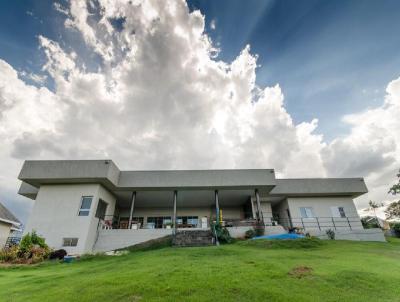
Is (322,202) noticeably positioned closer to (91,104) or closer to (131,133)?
(131,133)

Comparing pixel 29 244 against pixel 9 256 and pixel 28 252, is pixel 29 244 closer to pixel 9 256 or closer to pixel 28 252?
pixel 28 252

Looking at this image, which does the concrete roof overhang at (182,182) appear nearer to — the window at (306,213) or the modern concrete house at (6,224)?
the window at (306,213)

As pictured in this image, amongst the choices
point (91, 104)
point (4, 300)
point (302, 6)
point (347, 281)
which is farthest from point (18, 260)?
point (302, 6)

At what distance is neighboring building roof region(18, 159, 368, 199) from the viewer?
1427 centimetres

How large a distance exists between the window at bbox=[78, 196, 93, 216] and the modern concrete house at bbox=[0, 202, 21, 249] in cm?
833

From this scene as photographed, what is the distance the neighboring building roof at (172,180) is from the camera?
562 inches

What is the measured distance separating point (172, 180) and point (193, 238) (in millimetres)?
4537

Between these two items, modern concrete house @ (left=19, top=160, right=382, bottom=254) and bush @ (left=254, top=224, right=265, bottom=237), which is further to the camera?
bush @ (left=254, top=224, right=265, bottom=237)

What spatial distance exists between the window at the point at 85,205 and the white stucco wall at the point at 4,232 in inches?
350

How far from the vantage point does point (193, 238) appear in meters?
14.4

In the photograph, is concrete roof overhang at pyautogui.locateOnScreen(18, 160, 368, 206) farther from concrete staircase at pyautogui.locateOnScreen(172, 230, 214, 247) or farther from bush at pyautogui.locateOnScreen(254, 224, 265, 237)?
concrete staircase at pyautogui.locateOnScreen(172, 230, 214, 247)

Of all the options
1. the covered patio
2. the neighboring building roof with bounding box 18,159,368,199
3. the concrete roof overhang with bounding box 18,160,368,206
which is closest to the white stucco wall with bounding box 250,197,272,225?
the covered patio

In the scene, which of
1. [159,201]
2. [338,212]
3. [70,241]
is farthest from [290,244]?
[70,241]

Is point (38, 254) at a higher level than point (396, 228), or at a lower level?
lower
